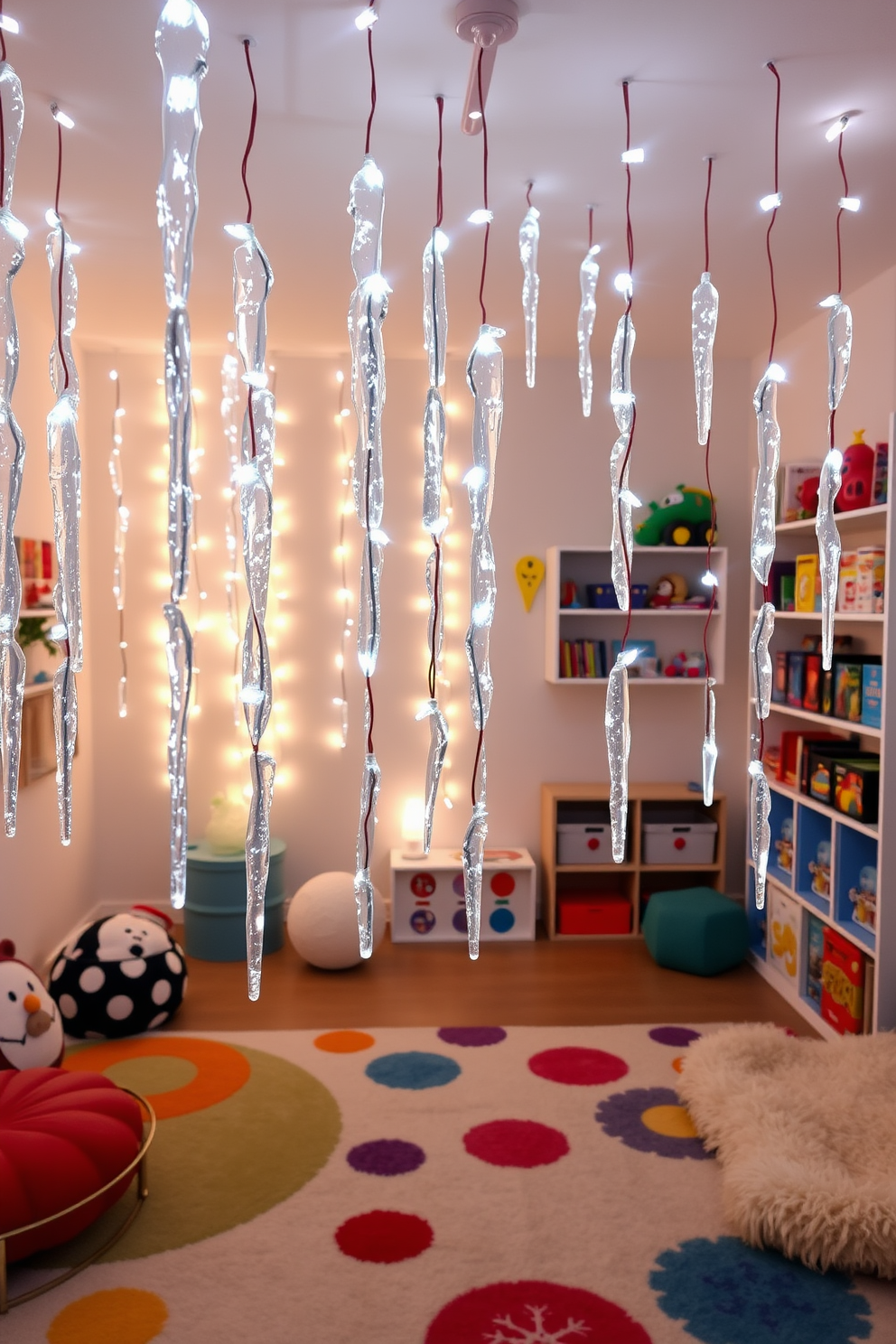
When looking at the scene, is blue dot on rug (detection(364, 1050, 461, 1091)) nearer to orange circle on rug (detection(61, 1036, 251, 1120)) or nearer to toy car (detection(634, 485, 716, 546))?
orange circle on rug (detection(61, 1036, 251, 1120))

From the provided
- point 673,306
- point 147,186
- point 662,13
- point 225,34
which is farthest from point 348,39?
point 673,306

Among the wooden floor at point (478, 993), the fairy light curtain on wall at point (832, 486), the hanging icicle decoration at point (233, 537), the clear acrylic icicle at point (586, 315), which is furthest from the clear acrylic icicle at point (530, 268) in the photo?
the wooden floor at point (478, 993)

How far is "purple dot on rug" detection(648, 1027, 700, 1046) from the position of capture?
344cm

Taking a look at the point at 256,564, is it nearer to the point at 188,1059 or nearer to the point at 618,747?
the point at 618,747

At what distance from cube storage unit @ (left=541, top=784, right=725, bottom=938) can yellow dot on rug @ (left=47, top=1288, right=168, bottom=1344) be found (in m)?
2.71

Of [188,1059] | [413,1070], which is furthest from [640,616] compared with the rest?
[188,1059]

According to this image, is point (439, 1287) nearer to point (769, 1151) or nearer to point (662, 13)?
point (769, 1151)

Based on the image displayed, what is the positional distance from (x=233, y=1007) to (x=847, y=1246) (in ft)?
7.41

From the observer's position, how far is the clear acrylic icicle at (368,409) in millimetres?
1685

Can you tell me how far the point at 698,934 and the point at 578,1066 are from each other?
101 cm

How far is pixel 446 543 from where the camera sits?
4.77 metres

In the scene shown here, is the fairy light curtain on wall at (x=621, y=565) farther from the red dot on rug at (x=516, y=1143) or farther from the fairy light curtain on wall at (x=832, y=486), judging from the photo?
the red dot on rug at (x=516, y=1143)

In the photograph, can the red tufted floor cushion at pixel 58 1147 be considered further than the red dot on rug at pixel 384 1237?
No

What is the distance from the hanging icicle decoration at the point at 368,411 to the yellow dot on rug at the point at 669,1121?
1.58m
